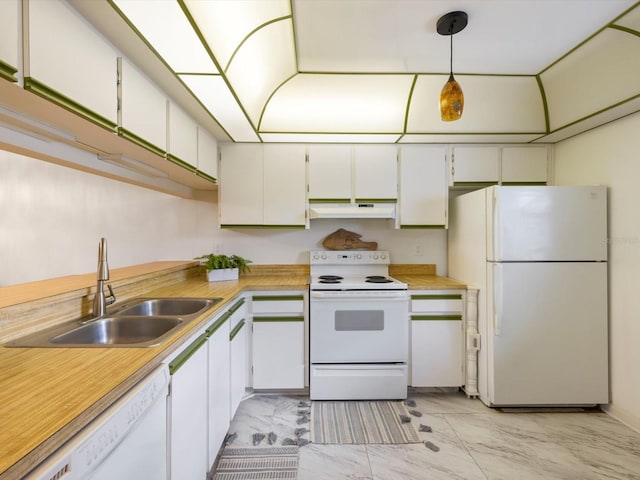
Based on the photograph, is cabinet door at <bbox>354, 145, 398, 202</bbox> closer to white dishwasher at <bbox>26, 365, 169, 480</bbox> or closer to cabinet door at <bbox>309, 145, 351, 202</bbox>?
cabinet door at <bbox>309, 145, 351, 202</bbox>

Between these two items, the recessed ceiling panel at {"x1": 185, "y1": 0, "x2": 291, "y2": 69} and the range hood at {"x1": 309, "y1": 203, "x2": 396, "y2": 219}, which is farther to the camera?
the range hood at {"x1": 309, "y1": 203, "x2": 396, "y2": 219}

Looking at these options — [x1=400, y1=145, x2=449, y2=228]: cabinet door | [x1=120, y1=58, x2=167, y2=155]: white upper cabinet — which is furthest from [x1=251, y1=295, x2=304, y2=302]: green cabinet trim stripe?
[x1=120, y1=58, x2=167, y2=155]: white upper cabinet

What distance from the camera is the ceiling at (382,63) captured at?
148cm

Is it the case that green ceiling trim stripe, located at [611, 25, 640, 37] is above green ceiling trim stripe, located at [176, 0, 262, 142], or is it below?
above

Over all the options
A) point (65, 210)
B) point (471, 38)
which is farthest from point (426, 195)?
point (65, 210)

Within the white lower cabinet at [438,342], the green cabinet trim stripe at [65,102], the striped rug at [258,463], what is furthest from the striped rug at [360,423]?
the green cabinet trim stripe at [65,102]

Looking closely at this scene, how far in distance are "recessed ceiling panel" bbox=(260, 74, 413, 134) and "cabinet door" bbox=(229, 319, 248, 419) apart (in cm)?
165

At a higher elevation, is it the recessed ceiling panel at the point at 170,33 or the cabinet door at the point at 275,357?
the recessed ceiling panel at the point at 170,33

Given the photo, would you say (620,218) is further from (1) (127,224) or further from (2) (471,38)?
(1) (127,224)

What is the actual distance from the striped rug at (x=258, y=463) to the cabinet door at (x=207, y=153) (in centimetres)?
193

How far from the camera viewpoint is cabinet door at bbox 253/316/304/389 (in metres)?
2.47

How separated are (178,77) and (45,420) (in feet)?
5.22

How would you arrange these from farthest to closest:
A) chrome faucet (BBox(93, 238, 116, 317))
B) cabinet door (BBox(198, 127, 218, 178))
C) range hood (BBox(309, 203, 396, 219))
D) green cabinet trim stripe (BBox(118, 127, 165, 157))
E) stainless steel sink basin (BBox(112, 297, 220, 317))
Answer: range hood (BBox(309, 203, 396, 219))
cabinet door (BBox(198, 127, 218, 178))
stainless steel sink basin (BBox(112, 297, 220, 317))
chrome faucet (BBox(93, 238, 116, 317))
green cabinet trim stripe (BBox(118, 127, 165, 157))

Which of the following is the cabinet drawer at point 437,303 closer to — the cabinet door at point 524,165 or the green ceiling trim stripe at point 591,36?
the cabinet door at point 524,165
